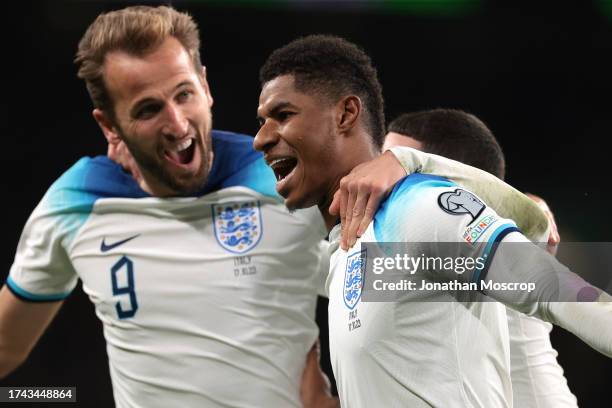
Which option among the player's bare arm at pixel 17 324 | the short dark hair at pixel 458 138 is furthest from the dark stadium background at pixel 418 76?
the short dark hair at pixel 458 138

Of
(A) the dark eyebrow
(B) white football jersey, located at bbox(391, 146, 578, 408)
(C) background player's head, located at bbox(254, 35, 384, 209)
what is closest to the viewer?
(B) white football jersey, located at bbox(391, 146, 578, 408)

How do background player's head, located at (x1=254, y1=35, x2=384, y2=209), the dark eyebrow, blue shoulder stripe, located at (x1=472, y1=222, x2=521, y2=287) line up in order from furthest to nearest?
the dark eyebrow < background player's head, located at (x1=254, y1=35, x2=384, y2=209) < blue shoulder stripe, located at (x1=472, y1=222, x2=521, y2=287)

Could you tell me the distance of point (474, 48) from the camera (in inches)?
171

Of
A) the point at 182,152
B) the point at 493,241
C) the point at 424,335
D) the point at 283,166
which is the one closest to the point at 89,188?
the point at 182,152

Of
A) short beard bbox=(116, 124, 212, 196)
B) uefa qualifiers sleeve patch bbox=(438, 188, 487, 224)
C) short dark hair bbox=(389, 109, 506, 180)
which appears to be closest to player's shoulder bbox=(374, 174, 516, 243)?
uefa qualifiers sleeve patch bbox=(438, 188, 487, 224)

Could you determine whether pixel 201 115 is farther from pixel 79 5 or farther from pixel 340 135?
pixel 79 5

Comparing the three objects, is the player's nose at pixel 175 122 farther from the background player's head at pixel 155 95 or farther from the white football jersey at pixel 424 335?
the white football jersey at pixel 424 335

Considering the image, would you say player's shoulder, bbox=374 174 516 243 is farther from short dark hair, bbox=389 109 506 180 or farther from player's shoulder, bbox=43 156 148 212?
player's shoulder, bbox=43 156 148 212

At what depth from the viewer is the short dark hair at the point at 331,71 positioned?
1946mm

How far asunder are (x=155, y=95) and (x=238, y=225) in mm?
433

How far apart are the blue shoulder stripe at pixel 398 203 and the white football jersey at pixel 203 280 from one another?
0.82m

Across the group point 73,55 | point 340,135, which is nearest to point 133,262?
point 340,135

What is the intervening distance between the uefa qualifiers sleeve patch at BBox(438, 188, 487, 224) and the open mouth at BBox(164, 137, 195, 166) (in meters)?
1.14

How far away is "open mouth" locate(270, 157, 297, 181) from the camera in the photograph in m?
1.93
